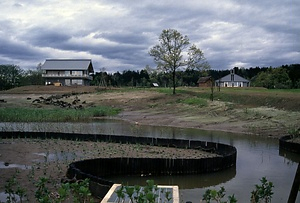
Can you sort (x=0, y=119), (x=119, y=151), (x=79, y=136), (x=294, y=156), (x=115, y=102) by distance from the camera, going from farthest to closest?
(x=115, y=102) < (x=0, y=119) < (x=79, y=136) < (x=294, y=156) < (x=119, y=151)

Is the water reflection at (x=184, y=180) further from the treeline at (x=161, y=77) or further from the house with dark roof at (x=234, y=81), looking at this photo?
the house with dark roof at (x=234, y=81)

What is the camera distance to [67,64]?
241 ft

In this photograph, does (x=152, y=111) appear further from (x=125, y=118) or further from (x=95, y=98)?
(x=95, y=98)

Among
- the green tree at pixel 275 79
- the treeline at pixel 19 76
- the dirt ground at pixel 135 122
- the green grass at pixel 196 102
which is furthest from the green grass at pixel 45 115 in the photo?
the treeline at pixel 19 76

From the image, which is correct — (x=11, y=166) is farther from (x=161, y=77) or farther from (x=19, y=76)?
(x=19, y=76)

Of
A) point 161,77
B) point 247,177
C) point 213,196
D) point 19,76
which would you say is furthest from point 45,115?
point 19,76

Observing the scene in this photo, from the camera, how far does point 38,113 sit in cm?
2877

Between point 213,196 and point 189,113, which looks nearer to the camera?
point 213,196

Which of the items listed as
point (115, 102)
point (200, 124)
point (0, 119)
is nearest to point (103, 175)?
point (200, 124)

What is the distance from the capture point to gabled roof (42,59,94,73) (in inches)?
2859

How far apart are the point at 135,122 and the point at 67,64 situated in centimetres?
4770

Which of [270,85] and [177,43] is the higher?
[177,43]

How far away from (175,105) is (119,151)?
77.1 ft

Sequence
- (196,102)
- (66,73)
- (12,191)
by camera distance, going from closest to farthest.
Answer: (12,191) → (196,102) → (66,73)
